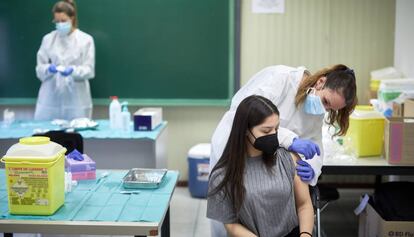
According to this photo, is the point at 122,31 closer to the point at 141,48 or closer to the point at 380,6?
the point at 141,48

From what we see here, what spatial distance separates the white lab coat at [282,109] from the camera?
2289mm

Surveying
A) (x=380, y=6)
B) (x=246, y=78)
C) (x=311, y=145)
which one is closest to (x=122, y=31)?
(x=246, y=78)

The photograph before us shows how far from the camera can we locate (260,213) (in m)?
1.96

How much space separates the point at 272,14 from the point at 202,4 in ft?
1.98

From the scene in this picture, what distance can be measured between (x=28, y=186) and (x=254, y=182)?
0.86m

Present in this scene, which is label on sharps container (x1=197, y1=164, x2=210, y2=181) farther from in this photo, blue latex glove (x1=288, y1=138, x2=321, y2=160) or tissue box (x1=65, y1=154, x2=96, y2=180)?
blue latex glove (x1=288, y1=138, x2=321, y2=160)

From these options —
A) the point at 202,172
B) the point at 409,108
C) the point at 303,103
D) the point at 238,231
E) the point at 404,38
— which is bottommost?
the point at 202,172

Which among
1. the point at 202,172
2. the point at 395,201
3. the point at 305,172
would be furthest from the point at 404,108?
the point at 202,172

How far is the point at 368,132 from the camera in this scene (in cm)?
296

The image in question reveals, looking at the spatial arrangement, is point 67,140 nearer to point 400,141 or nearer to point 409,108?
Result: point 400,141

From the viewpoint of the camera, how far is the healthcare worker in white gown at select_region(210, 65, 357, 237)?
7.14 ft

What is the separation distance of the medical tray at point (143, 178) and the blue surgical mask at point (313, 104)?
0.75 meters

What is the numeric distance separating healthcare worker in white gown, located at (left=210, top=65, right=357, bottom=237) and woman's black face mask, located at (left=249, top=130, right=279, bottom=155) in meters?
0.19

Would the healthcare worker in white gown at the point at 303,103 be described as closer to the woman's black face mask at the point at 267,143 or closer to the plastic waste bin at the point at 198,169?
the woman's black face mask at the point at 267,143
